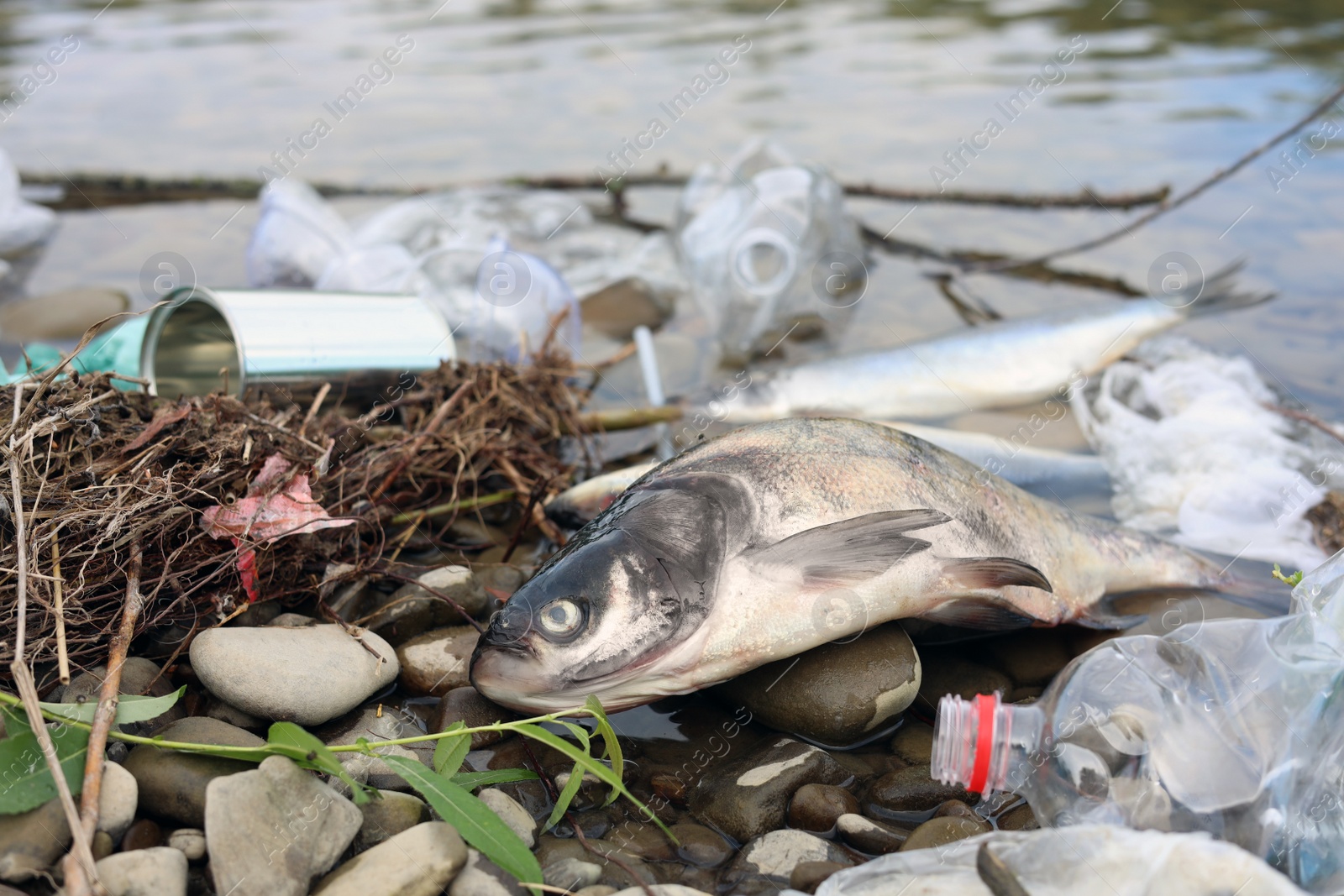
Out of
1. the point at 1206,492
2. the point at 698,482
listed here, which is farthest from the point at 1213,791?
the point at 1206,492

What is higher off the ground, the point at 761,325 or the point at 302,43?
the point at 302,43

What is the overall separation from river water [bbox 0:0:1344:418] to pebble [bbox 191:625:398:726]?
10.1ft

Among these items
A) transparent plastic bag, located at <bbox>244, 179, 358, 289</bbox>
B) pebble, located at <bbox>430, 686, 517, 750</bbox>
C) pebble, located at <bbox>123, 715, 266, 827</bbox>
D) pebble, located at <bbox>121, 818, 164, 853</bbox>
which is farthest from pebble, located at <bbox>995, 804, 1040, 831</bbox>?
transparent plastic bag, located at <bbox>244, 179, 358, 289</bbox>

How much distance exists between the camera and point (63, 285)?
19.9 feet

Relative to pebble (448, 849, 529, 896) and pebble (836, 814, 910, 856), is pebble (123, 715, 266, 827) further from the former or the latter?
pebble (836, 814, 910, 856)

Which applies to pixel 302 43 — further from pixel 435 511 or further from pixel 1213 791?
pixel 1213 791

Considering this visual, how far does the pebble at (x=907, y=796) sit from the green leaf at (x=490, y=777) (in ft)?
2.87

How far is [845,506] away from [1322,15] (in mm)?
13774

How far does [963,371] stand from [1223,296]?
194cm

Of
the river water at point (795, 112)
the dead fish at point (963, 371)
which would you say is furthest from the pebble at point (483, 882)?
the river water at point (795, 112)

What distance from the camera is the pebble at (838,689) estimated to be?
2527 mm

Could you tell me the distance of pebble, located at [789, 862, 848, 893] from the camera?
2.13 m

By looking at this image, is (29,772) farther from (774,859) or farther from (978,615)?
Result: (978,615)

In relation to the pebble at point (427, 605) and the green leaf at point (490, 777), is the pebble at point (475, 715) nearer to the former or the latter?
the green leaf at point (490, 777)
